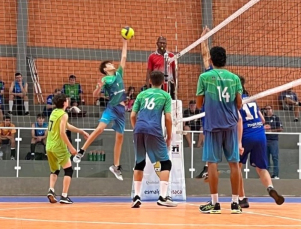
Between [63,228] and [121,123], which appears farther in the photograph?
[121,123]

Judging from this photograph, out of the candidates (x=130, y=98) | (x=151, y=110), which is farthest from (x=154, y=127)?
(x=130, y=98)

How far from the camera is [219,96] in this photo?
7.85 m

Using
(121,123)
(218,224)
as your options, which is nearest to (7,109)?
(121,123)

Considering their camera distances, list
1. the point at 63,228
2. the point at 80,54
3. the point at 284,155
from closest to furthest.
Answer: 1. the point at 63,228
2. the point at 284,155
3. the point at 80,54

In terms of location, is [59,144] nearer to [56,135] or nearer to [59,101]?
[56,135]

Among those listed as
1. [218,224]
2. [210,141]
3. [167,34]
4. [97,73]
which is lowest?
[218,224]

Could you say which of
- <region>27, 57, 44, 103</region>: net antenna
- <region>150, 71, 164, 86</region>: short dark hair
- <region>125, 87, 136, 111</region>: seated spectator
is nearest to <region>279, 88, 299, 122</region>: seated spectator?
<region>125, 87, 136, 111</region>: seated spectator

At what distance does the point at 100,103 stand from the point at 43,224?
12558 mm

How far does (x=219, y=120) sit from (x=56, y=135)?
383cm

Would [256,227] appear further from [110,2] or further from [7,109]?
[110,2]

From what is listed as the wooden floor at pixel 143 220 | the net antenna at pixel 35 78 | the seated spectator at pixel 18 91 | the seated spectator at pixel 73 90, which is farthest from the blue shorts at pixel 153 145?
the net antenna at pixel 35 78

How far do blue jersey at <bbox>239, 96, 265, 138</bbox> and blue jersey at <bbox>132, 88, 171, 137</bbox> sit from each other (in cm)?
134

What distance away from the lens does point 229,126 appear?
7766 millimetres

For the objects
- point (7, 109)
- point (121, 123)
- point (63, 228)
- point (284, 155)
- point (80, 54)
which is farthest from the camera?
point (80, 54)
